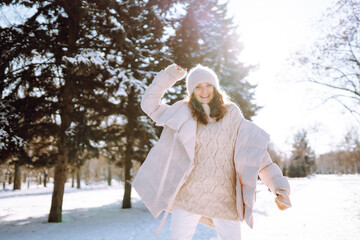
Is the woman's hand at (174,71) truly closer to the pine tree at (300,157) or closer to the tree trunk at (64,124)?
the tree trunk at (64,124)

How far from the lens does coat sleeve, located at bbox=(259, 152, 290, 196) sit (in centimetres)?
185

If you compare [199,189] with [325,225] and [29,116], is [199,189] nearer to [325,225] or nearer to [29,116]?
[325,225]

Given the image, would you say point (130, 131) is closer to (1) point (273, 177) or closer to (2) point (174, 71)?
(2) point (174, 71)

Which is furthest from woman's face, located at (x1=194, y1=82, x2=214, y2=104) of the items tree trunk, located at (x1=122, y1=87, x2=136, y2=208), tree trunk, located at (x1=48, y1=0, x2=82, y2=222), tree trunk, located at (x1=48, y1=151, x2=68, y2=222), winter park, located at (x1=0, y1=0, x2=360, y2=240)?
tree trunk, located at (x1=48, y1=151, x2=68, y2=222)

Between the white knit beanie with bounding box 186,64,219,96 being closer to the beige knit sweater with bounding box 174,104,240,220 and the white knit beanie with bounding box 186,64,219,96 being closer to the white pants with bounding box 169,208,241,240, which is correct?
A: the beige knit sweater with bounding box 174,104,240,220

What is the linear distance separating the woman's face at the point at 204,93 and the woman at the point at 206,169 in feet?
0.10

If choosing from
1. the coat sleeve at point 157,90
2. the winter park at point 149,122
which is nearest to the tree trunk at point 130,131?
the winter park at point 149,122

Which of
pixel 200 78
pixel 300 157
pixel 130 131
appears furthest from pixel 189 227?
pixel 300 157

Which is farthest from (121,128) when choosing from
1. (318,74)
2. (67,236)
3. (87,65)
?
(318,74)

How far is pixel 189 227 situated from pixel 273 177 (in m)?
0.82

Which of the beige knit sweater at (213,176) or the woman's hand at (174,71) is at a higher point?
the woman's hand at (174,71)

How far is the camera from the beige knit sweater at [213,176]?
1983 millimetres

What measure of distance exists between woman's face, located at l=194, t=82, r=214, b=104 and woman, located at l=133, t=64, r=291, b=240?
0.10 ft

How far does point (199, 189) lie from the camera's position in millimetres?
2006
